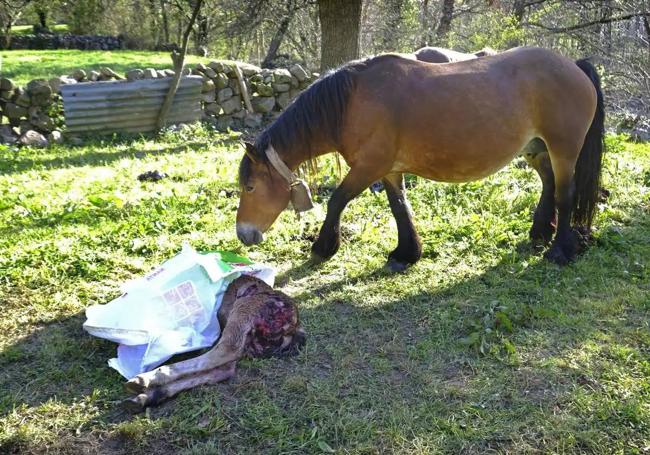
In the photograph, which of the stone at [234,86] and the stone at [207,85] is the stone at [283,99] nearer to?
the stone at [234,86]

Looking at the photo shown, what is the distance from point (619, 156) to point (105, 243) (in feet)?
22.3

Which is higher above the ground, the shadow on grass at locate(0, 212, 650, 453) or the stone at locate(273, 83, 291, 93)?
the stone at locate(273, 83, 291, 93)

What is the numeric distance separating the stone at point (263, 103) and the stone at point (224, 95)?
0.48 m

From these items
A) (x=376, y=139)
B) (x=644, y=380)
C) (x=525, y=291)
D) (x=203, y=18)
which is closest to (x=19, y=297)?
(x=376, y=139)

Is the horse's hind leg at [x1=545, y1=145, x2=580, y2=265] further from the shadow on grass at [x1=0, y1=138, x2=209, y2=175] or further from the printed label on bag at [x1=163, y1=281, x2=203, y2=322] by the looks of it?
the shadow on grass at [x1=0, y1=138, x2=209, y2=175]

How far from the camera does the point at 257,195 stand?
154 inches

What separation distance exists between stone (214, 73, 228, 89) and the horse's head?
6928 mm

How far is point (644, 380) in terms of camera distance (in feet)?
9.53

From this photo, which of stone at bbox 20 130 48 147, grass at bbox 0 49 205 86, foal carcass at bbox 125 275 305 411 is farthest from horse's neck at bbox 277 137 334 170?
grass at bbox 0 49 205 86

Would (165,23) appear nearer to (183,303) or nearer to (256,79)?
(256,79)

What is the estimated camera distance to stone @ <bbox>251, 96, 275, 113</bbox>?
10.6 meters

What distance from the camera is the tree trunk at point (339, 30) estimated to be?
820 centimetres

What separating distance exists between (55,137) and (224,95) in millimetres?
3151

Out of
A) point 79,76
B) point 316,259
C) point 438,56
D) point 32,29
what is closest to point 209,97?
point 79,76
